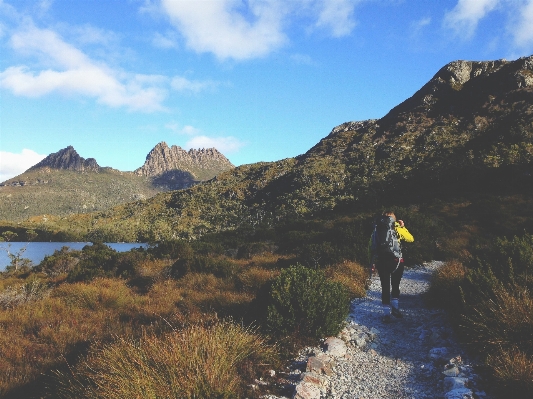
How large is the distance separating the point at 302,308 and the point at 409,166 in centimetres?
7903

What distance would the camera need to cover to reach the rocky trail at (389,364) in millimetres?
3955

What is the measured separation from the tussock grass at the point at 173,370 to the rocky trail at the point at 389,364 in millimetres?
755

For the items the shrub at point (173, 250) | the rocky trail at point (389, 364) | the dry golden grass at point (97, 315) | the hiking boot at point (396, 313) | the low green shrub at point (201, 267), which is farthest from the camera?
the shrub at point (173, 250)

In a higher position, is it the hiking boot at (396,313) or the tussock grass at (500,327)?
the tussock grass at (500,327)

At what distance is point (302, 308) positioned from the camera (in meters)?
5.61

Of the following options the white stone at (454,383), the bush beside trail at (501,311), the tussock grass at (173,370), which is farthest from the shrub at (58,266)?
the white stone at (454,383)

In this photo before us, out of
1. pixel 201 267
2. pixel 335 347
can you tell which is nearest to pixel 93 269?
pixel 201 267

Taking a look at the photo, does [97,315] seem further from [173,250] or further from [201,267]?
[173,250]

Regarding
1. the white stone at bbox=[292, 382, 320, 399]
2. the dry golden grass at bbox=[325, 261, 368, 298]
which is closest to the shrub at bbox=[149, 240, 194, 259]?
the dry golden grass at bbox=[325, 261, 368, 298]

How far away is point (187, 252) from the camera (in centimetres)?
Answer: 1853

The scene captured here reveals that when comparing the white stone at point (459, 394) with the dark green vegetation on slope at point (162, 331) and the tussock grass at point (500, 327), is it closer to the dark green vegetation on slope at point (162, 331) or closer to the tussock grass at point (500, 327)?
the tussock grass at point (500, 327)

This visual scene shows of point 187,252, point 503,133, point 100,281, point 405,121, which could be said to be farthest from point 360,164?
point 100,281

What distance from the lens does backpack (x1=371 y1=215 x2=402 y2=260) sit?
6.80 metres

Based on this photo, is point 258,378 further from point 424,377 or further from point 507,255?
point 507,255
